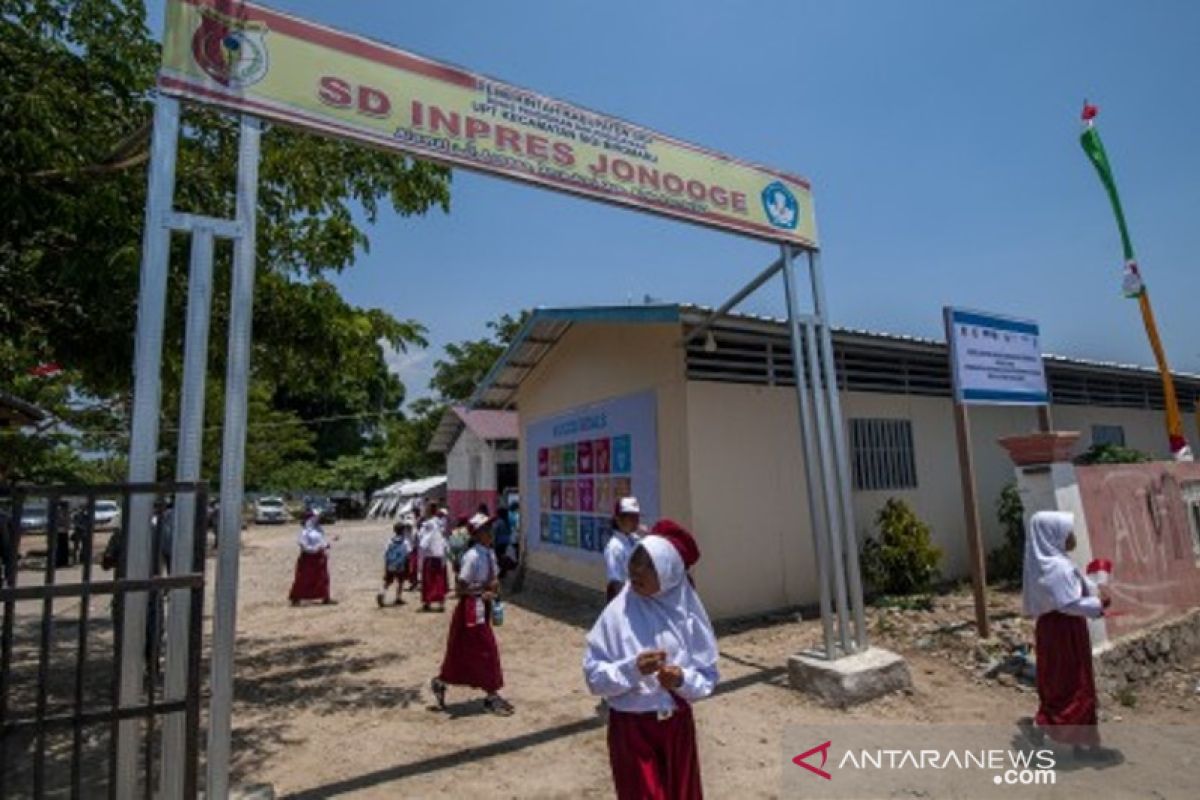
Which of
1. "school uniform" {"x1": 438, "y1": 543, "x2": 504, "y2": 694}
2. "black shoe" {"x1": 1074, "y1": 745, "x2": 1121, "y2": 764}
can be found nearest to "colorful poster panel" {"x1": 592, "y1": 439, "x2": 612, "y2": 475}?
"school uniform" {"x1": 438, "y1": 543, "x2": 504, "y2": 694}

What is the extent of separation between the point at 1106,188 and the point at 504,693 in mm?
9400

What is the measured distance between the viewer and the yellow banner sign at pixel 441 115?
3.95 m

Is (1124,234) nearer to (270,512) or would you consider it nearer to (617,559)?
(617,559)

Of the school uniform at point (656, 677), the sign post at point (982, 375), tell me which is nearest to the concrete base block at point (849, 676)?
the sign post at point (982, 375)

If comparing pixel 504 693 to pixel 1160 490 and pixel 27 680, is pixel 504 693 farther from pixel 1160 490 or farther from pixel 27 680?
pixel 1160 490

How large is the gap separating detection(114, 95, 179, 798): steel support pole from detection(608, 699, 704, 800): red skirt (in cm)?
204

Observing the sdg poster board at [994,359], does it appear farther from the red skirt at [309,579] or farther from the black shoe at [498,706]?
the red skirt at [309,579]

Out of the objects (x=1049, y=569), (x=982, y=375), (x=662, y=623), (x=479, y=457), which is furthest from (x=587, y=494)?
(x=479, y=457)

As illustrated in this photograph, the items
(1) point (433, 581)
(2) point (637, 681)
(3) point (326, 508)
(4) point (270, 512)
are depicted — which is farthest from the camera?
(3) point (326, 508)

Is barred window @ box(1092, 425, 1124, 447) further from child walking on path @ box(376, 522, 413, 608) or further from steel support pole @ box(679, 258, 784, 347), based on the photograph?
child walking on path @ box(376, 522, 413, 608)

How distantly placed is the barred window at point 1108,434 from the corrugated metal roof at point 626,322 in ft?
3.35

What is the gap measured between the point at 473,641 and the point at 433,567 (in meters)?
5.37

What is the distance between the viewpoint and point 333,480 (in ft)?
160

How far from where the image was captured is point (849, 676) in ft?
19.3
